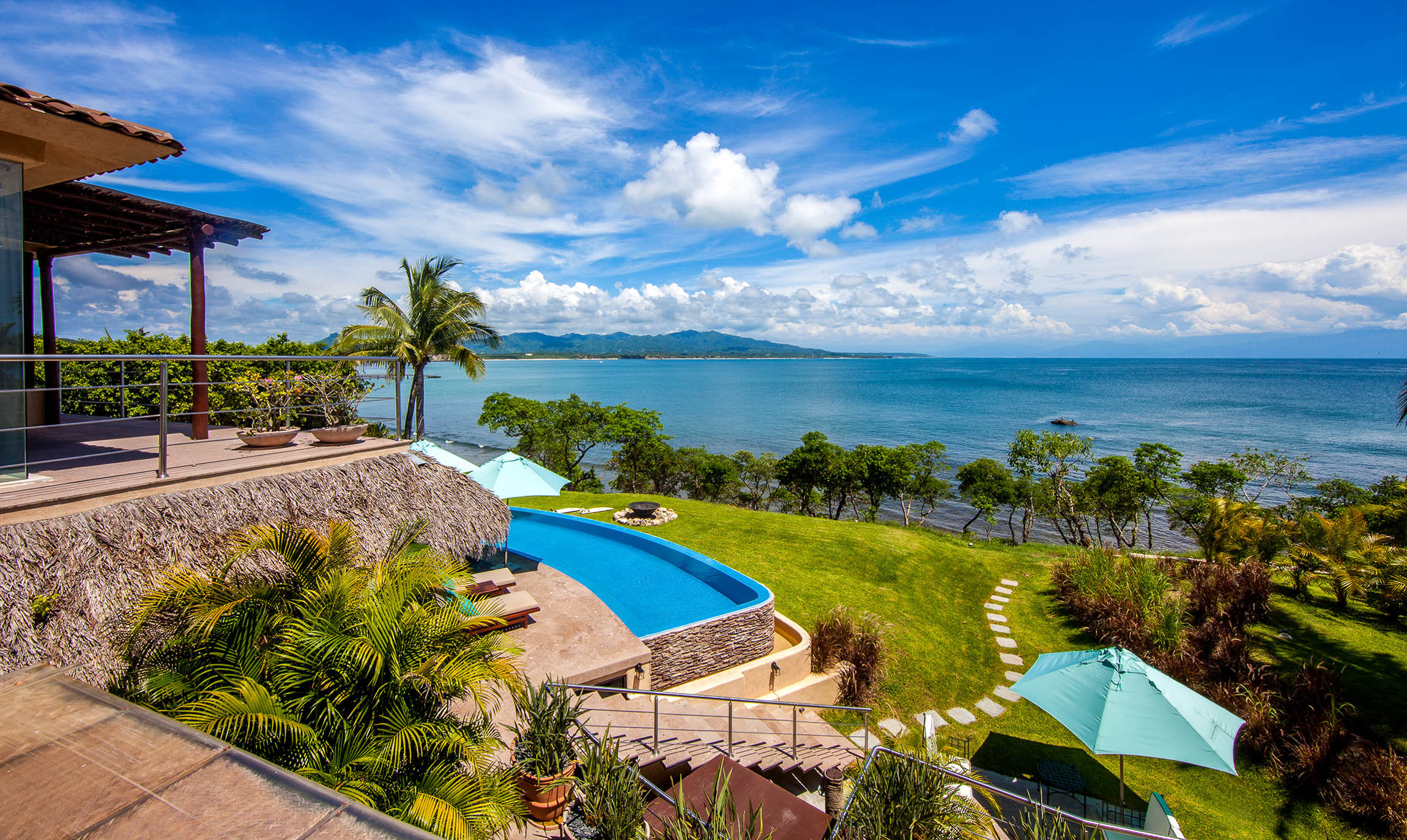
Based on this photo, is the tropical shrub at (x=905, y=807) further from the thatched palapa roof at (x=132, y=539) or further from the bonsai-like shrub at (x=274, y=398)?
the bonsai-like shrub at (x=274, y=398)

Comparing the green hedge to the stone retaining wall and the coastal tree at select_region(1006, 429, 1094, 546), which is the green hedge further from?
the coastal tree at select_region(1006, 429, 1094, 546)

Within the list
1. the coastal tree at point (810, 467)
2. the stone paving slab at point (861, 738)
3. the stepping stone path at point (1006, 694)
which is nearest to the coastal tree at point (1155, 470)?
the coastal tree at point (810, 467)

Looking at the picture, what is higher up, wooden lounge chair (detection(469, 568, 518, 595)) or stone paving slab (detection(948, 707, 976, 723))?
wooden lounge chair (detection(469, 568, 518, 595))

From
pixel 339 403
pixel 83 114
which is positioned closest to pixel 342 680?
pixel 83 114

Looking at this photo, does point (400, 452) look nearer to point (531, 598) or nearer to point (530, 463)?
point (531, 598)

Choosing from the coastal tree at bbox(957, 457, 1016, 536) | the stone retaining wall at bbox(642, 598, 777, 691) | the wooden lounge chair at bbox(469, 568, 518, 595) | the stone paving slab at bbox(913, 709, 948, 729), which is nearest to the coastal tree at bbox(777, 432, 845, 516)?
the coastal tree at bbox(957, 457, 1016, 536)
